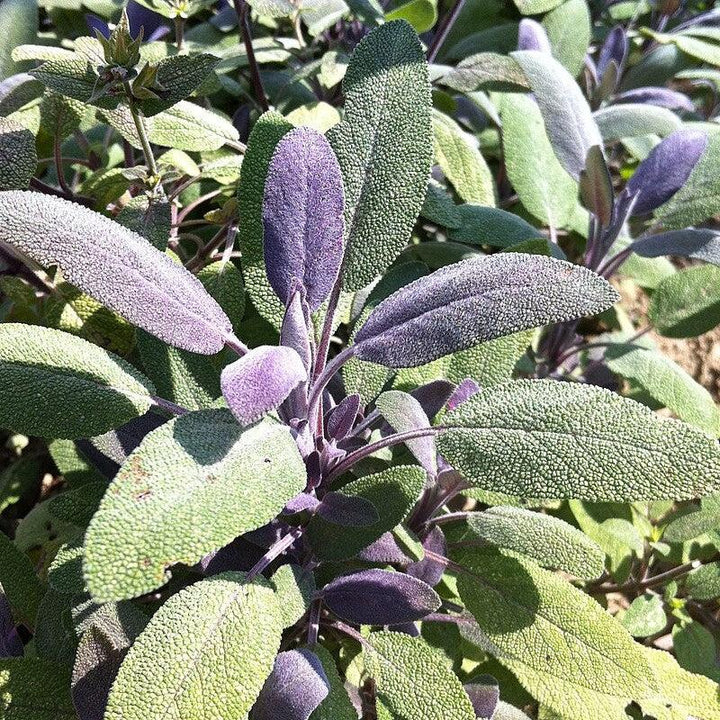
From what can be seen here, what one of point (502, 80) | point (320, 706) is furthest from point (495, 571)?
point (502, 80)

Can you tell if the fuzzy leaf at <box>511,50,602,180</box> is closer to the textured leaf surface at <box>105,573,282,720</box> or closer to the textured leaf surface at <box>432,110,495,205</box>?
the textured leaf surface at <box>432,110,495,205</box>

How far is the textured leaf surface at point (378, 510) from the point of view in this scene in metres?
0.84

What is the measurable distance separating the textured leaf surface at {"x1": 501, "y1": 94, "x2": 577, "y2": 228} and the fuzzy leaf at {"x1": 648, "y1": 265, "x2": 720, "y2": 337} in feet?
0.82

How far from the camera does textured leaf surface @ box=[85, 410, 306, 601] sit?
0.59 meters

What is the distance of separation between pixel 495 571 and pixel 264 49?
1.15m

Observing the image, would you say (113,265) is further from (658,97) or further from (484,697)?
(658,97)

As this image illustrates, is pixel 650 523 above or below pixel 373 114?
below

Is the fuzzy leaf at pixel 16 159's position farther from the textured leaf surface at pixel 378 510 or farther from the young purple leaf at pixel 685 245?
the young purple leaf at pixel 685 245

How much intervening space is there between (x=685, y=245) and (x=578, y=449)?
0.75 metres

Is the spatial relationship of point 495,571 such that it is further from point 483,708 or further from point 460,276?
point 460,276

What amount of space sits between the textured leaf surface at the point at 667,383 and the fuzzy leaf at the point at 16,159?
105 centimetres

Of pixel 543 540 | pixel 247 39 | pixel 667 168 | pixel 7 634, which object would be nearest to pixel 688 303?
pixel 667 168

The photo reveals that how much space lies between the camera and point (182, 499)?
64 centimetres

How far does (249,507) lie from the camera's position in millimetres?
663
